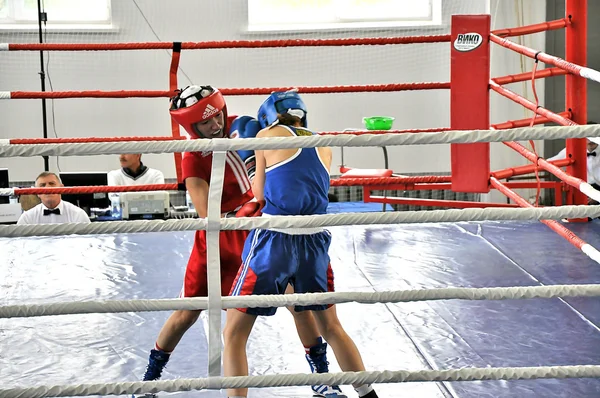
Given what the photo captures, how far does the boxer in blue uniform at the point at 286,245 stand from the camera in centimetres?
201

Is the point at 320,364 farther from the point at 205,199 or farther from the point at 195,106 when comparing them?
the point at 195,106

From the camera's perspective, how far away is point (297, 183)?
6.61ft

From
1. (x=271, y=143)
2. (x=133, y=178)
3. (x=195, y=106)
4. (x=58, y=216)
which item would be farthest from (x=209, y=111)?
(x=133, y=178)

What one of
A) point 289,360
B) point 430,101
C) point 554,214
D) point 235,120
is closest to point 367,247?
point 289,360

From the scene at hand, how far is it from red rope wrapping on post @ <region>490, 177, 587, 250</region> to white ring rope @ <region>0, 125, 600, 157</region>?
1.03 meters

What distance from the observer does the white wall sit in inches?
275

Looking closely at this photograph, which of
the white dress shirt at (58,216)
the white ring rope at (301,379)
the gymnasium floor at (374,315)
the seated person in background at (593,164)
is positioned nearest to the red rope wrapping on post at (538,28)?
the gymnasium floor at (374,315)

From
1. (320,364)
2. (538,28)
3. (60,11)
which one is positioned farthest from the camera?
(60,11)

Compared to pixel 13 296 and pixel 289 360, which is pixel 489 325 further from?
pixel 13 296

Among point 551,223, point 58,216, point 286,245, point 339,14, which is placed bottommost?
point 58,216

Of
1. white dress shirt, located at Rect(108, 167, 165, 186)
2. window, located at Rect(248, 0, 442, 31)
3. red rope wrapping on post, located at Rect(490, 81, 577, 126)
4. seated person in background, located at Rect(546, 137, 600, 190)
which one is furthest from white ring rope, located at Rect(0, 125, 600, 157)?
window, located at Rect(248, 0, 442, 31)

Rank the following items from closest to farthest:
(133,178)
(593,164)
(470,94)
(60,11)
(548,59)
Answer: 1. (548,59)
2. (470,94)
3. (593,164)
4. (133,178)
5. (60,11)

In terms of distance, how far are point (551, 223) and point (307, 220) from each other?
169cm

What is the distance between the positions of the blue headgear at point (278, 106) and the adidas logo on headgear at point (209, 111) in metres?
0.12
